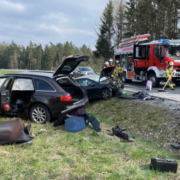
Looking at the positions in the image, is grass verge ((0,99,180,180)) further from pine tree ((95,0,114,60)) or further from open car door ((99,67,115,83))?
pine tree ((95,0,114,60))

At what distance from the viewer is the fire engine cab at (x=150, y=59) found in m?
12.9

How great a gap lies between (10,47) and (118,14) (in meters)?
64.5

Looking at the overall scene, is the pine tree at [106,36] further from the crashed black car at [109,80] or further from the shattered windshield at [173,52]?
the crashed black car at [109,80]

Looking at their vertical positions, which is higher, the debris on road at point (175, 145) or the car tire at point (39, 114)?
the car tire at point (39, 114)

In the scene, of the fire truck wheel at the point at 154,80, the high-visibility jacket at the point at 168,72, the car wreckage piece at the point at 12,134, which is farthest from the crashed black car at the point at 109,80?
the car wreckage piece at the point at 12,134

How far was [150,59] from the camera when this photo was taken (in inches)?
548

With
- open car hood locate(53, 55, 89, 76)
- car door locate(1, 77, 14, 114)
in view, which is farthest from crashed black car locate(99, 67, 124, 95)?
car door locate(1, 77, 14, 114)

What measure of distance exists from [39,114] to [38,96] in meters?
0.52

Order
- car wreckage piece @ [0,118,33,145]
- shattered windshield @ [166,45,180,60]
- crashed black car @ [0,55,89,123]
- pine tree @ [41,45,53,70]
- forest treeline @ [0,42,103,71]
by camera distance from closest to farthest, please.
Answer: car wreckage piece @ [0,118,33,145], crashed black car @ [0,55,89,123], shattered windshield @ [166,45,180,60], pine tree @ [41,45,53,70], forest treeline @ [0,42,103,71]

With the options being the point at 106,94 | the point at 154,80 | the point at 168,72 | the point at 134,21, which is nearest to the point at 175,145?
the point at 106,94

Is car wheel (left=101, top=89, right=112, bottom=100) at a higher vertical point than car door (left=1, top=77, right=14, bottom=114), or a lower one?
lower

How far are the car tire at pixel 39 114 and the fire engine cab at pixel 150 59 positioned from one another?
9.01m

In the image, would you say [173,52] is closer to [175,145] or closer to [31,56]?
[175,145]

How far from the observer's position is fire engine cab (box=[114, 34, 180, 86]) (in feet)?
42.5
